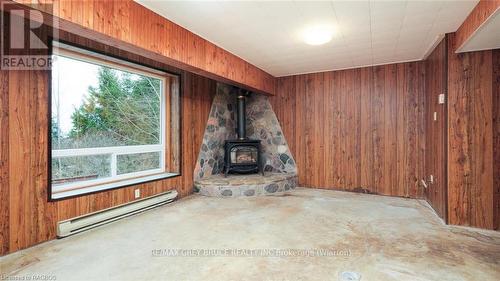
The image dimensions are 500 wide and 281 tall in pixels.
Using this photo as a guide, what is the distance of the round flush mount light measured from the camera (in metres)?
3.03

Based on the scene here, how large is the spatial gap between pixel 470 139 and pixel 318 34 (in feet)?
7.07

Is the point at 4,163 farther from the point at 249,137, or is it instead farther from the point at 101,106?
the point at 249,137

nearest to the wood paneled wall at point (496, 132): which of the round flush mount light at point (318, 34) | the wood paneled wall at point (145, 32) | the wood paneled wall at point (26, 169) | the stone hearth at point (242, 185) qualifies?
the round flush mount light at point (318, 34)

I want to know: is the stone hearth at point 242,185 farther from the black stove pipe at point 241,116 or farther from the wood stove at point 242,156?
the black stove pipe at point 241,116

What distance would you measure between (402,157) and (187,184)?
374 cm

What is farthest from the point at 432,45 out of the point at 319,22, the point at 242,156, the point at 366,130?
the point at 242,156

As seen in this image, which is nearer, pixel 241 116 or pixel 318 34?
pixel 318 34

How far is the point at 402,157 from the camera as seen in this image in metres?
4.60

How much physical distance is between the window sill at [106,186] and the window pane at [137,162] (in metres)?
0.15

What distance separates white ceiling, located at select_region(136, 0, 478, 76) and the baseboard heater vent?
7.73 feet

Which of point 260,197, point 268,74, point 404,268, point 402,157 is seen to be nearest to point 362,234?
point 404,268

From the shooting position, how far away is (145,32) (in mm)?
2516

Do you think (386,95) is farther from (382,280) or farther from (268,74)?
(382,280)

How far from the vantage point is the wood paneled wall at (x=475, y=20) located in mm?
2168
